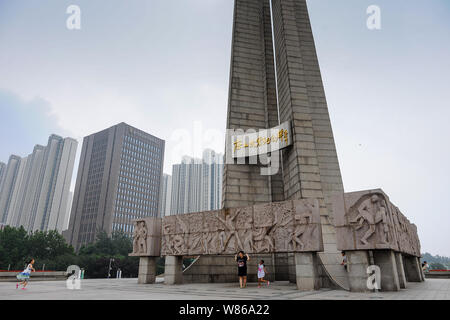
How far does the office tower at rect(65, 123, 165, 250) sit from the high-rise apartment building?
14053mm

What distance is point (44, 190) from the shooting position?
122875 mm

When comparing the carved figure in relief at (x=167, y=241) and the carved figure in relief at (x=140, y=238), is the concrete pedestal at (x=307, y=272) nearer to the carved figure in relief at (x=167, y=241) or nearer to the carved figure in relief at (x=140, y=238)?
the carved figure in relief at (x=167, y=241)

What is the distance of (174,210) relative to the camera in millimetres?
123375

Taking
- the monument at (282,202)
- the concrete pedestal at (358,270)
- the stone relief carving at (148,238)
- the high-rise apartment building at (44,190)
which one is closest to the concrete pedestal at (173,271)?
the monument at (282,202)

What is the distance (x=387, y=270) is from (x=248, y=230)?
21.0 ft

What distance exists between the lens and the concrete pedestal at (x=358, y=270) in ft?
37.0

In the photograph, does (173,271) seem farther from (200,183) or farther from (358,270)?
(200,183)

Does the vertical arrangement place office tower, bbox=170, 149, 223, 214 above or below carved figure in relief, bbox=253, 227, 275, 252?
above

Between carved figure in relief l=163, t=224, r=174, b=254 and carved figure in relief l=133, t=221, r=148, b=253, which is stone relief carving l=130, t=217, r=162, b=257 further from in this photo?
carved figure in relief l=163, t=224, r=174, b=254

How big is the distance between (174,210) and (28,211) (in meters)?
65.4

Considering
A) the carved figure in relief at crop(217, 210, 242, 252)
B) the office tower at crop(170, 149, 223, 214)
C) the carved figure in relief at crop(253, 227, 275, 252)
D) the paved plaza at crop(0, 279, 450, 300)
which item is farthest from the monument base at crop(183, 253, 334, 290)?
the office tower at crop(170, 149, 223, 214)

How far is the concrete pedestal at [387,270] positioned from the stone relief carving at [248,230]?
237cm

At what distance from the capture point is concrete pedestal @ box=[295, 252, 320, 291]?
40.7 ft
